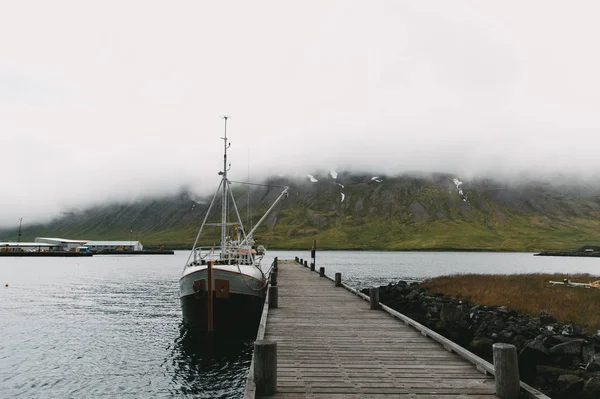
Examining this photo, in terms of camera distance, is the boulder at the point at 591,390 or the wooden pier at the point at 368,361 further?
the boulder at the point at 591,390

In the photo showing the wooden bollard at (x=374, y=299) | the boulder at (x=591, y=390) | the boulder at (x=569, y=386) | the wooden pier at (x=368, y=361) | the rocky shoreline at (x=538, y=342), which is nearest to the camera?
the wooden pier at (x=368, y=361)

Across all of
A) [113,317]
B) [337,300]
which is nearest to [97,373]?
[337,300]

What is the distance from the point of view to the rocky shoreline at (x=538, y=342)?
44.0 ft

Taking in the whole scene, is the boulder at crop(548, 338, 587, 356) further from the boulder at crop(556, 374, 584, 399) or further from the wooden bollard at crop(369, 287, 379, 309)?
the wooden bollard at crop(369, 287, 379, 309)

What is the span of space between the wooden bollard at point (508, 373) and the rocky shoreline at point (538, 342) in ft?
13.0

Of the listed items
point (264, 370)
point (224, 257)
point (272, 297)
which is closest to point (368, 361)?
point (264, 370)

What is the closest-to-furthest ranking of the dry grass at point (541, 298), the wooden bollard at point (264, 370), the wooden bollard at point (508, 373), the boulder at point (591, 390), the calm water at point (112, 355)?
the wooden bollard at point (508, 373) → the wooden bollard at point (264, 370) → the boulder at point (591, 390) → the calm water at point (112, 355) → the dry grass at point (541, 298)

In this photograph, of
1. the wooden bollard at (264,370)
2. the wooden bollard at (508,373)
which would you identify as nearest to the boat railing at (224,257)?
the wooden bollard at (264,370)

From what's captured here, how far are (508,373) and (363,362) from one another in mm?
4578

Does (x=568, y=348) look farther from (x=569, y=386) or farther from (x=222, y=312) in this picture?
(x=222, y=312)

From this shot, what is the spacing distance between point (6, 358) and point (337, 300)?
1956 centimetres

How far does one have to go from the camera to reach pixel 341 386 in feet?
35.8

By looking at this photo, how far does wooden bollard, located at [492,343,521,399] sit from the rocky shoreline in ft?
13.0

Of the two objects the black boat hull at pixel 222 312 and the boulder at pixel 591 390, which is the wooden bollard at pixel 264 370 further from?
the black boat hull at pixel 222 312
